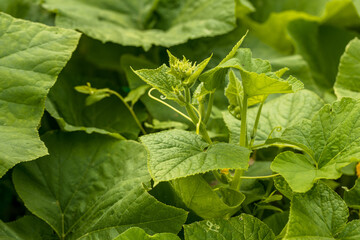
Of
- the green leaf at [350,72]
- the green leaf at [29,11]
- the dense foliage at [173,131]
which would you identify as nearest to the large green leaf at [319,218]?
the dense foliage at [173,131]

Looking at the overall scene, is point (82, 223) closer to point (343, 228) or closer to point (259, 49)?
point (343, 228)

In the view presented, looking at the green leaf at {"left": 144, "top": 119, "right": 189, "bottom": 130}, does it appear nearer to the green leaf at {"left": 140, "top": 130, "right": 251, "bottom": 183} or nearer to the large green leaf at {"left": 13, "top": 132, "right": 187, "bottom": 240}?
the large green leaf at {"left": 13, "top": 132, "right": 187, "bottom": 240}

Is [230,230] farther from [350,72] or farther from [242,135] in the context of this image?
[350,72]

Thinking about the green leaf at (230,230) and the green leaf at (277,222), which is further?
the green leaf at (277,222)

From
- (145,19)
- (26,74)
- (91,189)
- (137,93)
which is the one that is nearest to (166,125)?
(137,93)

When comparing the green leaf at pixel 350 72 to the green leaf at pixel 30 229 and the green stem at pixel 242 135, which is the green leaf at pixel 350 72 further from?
the green leaf at pixel 30 229

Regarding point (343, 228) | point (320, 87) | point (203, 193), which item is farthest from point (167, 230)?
point (320, 87)
